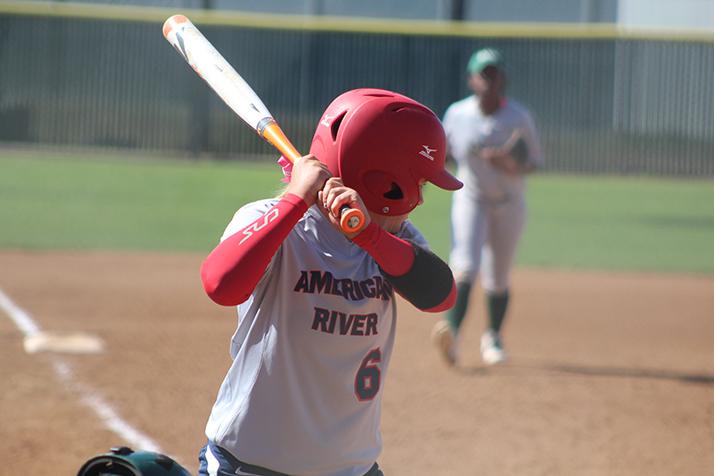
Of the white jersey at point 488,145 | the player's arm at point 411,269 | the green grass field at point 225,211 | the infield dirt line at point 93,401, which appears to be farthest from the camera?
the green grass field at point 225,211

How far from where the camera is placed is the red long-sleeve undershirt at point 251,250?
2.27m

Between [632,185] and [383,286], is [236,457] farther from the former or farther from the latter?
[632,185]

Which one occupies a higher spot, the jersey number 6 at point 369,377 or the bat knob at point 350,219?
the bat knob at point 350,219

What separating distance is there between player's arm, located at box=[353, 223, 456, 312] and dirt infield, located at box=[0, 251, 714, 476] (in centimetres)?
259

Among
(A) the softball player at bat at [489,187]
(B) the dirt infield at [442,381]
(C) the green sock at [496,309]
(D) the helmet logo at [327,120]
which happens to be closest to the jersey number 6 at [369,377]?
(D) the helmet logo at [327,120]

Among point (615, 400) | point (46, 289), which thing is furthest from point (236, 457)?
point (46, 289)

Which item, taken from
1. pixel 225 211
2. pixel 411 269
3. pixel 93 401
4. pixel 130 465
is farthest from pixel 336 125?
pixel 225 211

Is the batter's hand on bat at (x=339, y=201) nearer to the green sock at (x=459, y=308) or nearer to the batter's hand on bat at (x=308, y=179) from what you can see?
the batter's hand on bat at (x=308, y=179)

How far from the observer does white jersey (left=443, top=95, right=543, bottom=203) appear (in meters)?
7.39

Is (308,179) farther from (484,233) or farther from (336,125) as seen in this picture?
(484,233)

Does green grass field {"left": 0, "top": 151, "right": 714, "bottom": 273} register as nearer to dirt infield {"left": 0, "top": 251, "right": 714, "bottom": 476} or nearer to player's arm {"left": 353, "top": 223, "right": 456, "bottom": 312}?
dirt infield {"left": 0, "top": 251, "right": 714, "bottom": 476}

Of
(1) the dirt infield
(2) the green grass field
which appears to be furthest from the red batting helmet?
(2) the green grass field

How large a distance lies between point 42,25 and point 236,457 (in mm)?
21082

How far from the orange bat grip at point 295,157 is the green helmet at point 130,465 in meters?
0.80
